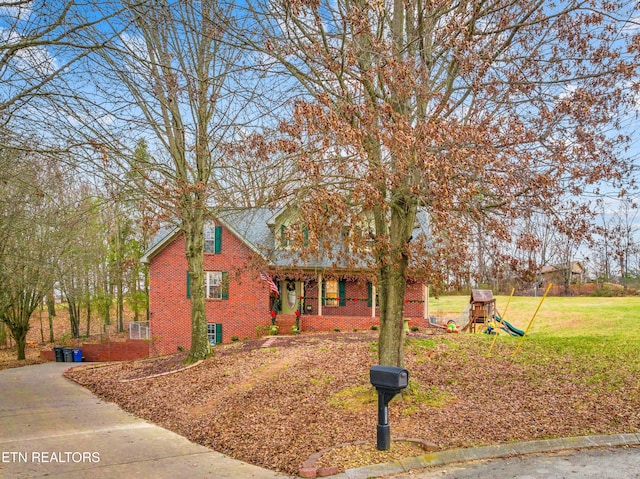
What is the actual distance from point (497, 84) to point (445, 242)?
8.10 ft

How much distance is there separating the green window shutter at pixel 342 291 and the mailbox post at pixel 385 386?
59.7 feet

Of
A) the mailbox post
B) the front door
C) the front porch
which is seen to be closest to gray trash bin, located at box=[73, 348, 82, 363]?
the front porch

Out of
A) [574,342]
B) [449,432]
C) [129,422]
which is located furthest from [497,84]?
[574,342]

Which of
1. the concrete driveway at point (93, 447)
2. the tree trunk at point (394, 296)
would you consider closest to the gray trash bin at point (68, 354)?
the concrete driveway at point (93, 447)

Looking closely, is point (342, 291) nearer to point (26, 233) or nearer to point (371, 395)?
point (26, 233)

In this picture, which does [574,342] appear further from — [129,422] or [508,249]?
[129,422]

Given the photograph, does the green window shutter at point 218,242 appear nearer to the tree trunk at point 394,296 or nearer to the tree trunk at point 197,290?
the tree trunk at point 197,290

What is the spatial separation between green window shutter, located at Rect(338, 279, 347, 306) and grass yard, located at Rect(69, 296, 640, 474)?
879 centimetres

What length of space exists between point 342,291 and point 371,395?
16018 millimetres

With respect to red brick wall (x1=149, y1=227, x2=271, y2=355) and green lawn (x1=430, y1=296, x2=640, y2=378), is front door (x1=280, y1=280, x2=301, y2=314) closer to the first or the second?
red brick wall (x1=149, y1=227, x2=271, y2=355)

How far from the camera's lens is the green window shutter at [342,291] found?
81.4 feet

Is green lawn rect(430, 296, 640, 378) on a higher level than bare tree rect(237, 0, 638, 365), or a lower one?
lower

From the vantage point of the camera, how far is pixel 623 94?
25.1 ft

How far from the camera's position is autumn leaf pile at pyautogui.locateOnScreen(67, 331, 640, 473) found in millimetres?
7312
